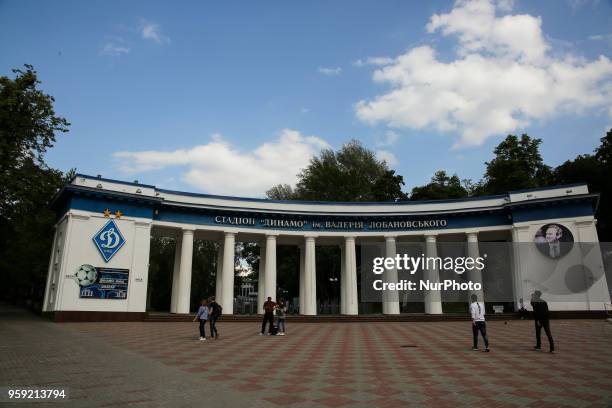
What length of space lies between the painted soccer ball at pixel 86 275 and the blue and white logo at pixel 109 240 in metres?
1.12

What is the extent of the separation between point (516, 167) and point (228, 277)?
32.9 meters

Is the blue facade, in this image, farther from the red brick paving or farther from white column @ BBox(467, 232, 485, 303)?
the red brick paving

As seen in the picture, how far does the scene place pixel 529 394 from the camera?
26.7 feet

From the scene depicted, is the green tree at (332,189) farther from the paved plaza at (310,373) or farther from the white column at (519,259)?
the paved plaza at (310,373)

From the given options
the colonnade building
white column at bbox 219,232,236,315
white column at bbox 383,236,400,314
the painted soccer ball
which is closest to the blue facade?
the colonnade building

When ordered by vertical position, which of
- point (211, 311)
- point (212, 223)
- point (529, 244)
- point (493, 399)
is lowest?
point (493, 399)

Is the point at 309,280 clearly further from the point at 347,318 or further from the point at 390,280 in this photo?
the point at 390,280

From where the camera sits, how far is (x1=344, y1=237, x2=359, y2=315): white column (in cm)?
3584

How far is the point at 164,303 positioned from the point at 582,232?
4745 cm

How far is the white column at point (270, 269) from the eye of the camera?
114 feet

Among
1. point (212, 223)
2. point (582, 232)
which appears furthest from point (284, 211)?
point (582, 232)

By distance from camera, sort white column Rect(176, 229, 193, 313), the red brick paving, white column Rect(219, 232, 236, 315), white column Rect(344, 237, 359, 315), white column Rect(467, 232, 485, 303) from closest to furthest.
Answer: the red brick paving, white column Rect(176, 229, 193, 313), white column Rect(219, 232, 236, 315), white column Rect(467, 232, 485, 303), white column Rect(344, 237, 359, 315)

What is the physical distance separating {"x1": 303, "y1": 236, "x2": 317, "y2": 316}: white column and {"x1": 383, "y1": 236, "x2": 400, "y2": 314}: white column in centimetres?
602

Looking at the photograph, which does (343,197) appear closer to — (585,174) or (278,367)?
(585,174)
